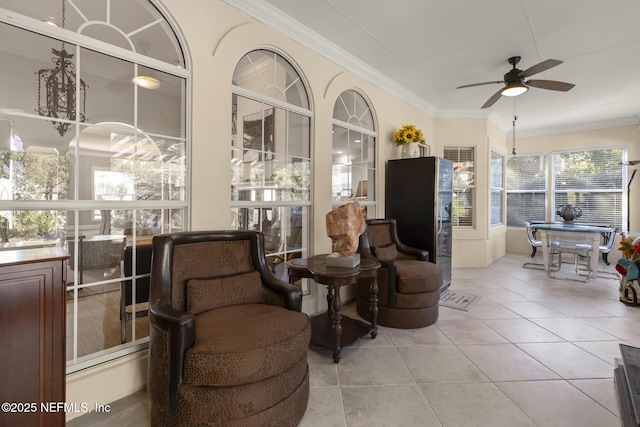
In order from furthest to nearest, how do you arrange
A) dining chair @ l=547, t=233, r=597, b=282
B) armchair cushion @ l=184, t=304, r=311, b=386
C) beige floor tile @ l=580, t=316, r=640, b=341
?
dining chair @ l=547, t=233, r=597, b=282, beige floor tile @ l=580, t=316, r=640, b=341, armchair cushion @ l=184, t=304, r=311, b=386

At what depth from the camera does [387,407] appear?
5.82 feet

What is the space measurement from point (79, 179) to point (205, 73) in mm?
1112

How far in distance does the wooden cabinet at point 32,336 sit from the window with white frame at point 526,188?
Answer: 26.8 feet

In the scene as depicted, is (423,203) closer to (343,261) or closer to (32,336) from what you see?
(343,261)

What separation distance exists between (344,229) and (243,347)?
4.09 ft

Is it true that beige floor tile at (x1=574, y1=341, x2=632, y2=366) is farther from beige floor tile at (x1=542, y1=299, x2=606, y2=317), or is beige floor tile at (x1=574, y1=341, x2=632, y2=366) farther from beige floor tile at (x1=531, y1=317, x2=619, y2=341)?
beige floor tile at (x1=542, y1=299, x2=606, y2=317)

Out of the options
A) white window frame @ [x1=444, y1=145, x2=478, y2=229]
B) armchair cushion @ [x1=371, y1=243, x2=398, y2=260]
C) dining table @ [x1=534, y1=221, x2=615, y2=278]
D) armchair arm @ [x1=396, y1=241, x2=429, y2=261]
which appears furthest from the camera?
white window frame @ [x1=444, y1=145, x2=478, y2=229]

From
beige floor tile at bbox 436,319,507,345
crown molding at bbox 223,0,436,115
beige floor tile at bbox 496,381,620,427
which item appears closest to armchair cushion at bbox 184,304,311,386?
beige floor tile at bbox 496,381,620,427

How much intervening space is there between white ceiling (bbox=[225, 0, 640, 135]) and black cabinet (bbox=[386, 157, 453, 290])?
1.18 metres

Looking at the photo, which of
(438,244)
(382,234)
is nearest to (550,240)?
(438,244)

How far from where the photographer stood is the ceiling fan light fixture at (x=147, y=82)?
1.98m

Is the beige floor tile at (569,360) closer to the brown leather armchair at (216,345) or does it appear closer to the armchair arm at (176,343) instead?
the brown leather armchair at (216,345)

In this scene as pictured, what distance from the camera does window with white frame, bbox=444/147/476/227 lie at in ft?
17.7

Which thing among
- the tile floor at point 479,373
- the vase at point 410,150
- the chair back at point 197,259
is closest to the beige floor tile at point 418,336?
the tile floor at point 479,373
